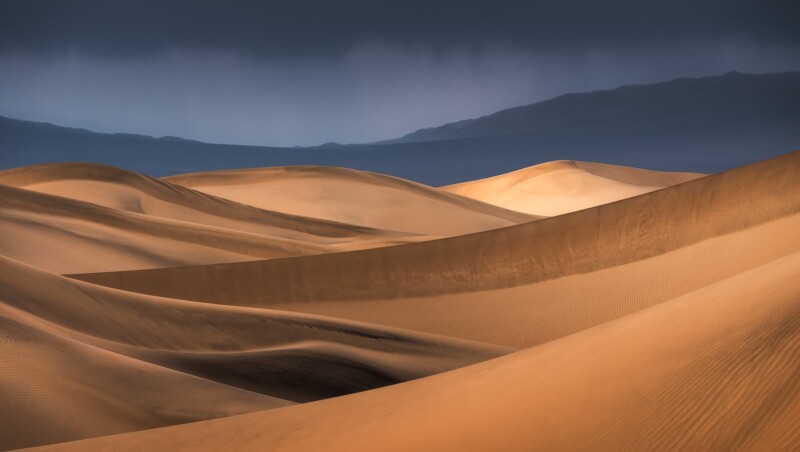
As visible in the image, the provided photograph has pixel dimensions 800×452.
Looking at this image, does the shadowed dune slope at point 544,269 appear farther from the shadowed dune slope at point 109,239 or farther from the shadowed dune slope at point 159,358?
the shadowed dune slope at point 109,239

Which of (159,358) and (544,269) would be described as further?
(544,269)

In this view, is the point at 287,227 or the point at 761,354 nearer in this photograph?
the point at 761,354

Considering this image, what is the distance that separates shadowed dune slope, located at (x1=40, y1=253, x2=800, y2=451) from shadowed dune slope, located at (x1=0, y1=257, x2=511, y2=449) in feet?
2.62

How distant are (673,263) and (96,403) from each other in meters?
6.03

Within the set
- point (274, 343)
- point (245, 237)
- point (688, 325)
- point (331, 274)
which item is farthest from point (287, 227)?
point (688, 325)

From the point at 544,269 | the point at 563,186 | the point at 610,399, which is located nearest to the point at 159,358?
the point at 610,399

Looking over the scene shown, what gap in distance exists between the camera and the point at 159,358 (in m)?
6.04

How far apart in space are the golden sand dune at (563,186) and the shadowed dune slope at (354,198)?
5.56 m

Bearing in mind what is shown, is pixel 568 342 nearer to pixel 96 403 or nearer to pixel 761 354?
pixel 761 354

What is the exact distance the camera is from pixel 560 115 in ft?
175

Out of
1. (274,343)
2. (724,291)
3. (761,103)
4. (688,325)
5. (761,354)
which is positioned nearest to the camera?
(761,354)

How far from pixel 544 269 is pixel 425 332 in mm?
1907

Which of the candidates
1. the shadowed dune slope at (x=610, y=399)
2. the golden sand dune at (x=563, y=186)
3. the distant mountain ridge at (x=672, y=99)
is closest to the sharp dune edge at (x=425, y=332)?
the shadowed dune slope at (x=610, y=399)

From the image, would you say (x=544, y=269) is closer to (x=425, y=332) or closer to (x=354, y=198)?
(x=425, y=332)
